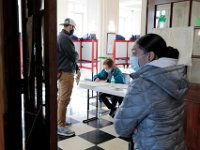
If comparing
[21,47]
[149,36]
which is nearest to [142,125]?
[149,36]

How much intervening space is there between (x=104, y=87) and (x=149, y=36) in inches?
84.3

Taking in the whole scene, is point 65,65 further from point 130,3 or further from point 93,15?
point 130,3

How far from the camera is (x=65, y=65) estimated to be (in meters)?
2.97

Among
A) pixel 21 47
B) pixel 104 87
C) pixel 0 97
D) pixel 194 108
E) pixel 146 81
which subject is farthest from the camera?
pixel 104 87

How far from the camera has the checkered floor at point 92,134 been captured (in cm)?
276

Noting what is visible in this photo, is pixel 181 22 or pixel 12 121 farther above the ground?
pixel 181 22

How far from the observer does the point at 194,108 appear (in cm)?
218

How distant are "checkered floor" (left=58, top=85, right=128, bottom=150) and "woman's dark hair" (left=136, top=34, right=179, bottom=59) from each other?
1772 millimetres

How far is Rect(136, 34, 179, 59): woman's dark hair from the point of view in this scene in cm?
123

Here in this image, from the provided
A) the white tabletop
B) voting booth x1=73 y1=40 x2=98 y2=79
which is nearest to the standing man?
the white tabletop

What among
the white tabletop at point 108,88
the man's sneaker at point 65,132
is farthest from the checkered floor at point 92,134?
the white tabletop at point 108,88

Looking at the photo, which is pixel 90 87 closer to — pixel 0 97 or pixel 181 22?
pixel 181 22

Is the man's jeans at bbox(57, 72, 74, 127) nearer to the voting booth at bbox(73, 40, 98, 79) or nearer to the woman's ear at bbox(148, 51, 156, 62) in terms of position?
the woman's ear at bbox(148, 51, 156, 62)

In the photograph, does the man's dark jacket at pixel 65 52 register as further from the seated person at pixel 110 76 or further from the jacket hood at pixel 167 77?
the jacket hood at pixel 167 77
